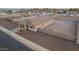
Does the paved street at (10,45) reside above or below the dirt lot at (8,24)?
below

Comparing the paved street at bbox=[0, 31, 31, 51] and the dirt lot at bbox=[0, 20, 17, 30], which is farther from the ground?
the dirt lot at bbox=[0, 20, 17, 30]

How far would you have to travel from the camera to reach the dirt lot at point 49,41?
195 centimetres

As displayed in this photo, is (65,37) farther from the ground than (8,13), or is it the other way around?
(8,13)

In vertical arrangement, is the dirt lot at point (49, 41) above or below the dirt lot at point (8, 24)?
below

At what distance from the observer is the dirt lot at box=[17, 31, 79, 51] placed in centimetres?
195

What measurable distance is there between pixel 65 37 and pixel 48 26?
32cm

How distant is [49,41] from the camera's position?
1976mm

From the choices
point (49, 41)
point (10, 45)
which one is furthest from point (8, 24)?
point (49, 41)

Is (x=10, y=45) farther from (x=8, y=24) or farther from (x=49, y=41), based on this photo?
(x=49, y=41)

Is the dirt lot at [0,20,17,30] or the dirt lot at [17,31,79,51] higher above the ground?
the dirt lot at [0,20,17,30]

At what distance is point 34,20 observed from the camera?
204cm

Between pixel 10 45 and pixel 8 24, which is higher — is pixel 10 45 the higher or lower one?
the lower one
